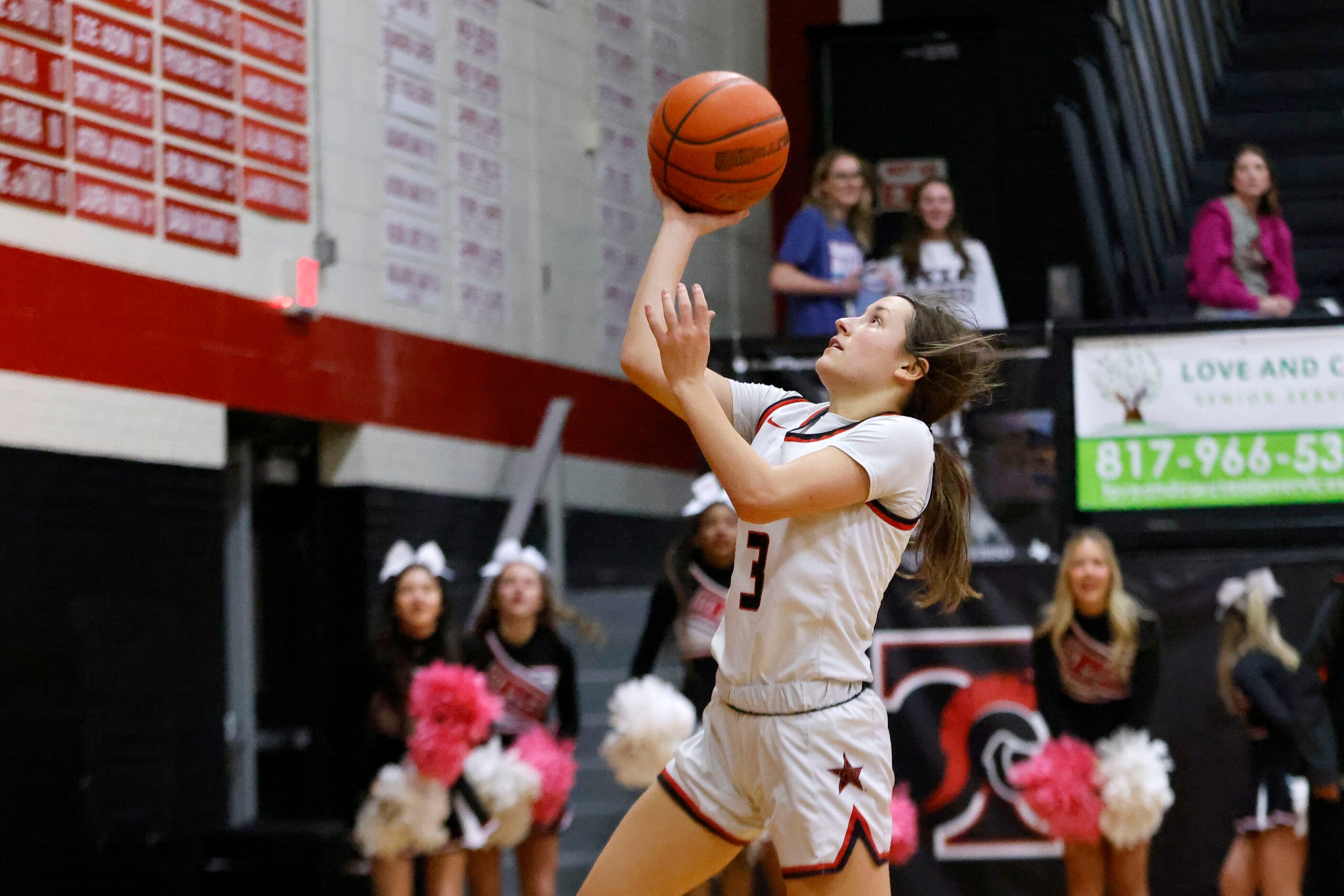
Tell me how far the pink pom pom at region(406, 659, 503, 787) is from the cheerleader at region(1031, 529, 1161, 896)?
219 centimetres

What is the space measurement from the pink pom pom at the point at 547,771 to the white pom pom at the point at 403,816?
36 centimetres

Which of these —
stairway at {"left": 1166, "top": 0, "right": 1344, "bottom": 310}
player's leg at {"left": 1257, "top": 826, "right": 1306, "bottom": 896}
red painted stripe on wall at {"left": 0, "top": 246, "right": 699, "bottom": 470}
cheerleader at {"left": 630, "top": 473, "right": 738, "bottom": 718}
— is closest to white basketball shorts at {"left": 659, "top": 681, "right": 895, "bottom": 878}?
cheerleader at {"left": 630, "top": 473, "right": 738, "bottom": 718}

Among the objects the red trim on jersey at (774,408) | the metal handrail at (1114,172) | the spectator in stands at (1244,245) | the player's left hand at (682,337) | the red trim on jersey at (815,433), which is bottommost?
the red trim on jersey at (815,433)

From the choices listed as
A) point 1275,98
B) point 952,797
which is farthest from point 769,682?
point 1275,98

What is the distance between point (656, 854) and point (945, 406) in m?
1.02

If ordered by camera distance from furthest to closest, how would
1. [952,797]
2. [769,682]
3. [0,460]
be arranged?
[952,797] < [0,460] < [769,682]

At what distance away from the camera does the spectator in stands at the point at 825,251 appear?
7.98 metres

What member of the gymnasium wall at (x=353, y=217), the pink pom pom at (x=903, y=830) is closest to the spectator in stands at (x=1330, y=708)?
the pink pom pom at (x=903, y=830)

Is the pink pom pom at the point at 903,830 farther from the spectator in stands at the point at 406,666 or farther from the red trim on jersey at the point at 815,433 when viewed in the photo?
the red trim on jersey at the point at 815,433

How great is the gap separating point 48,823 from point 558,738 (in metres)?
1.91

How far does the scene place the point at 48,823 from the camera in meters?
5.94

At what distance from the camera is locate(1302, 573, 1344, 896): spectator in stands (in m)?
6.49

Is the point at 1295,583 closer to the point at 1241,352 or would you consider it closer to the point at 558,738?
the point at 1241,352

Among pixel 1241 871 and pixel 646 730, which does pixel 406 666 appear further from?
pixel 1241 871
